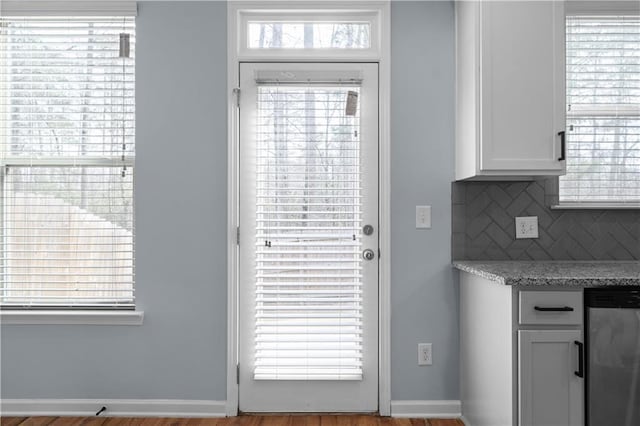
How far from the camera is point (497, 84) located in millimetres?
2188

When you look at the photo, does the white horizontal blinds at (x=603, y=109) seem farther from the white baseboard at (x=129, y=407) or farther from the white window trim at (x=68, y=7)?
the white window trim at (x=68, y=7)

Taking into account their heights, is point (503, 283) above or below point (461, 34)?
below

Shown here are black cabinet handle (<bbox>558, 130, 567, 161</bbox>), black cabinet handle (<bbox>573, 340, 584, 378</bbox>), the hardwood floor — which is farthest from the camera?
the hardwood floor

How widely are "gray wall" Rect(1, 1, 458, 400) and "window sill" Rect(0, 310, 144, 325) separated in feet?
0.16

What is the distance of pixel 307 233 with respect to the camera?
8.30 feet

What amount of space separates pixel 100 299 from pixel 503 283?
2159mm

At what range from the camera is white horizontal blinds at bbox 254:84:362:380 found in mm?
2520

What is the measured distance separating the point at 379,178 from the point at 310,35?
35.7 inches

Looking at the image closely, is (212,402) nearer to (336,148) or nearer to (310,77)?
(336,148)

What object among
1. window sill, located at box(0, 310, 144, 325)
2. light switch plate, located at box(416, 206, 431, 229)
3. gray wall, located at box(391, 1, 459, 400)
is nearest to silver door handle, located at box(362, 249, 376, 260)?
gray wall, located at box(391, 1, 459, 400)

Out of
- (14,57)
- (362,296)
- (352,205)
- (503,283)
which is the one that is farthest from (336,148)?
(14,57)

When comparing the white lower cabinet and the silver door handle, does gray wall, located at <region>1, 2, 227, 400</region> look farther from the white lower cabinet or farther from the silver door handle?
the white lower cabinet

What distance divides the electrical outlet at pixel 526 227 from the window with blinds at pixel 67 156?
7.17 ft

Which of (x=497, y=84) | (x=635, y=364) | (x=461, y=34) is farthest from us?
(x=461, y=34)
